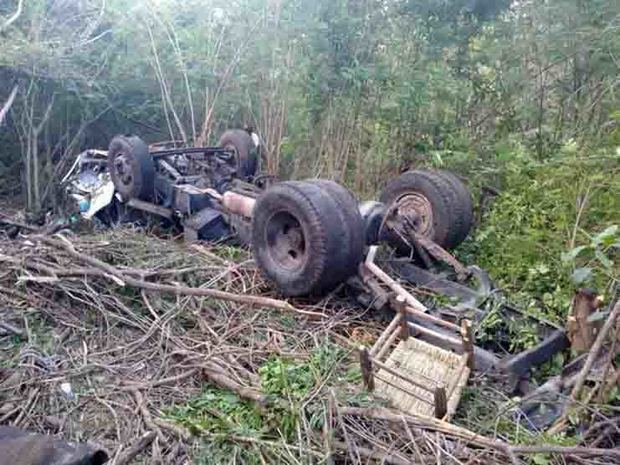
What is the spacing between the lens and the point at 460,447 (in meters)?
2.28

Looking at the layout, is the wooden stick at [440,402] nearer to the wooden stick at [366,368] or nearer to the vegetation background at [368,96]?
the wooden stick at [366,368]

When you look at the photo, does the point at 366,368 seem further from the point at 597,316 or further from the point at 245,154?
the point at 245,154

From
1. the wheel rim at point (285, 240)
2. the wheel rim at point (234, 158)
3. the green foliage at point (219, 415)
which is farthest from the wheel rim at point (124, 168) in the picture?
the green foliage at point (219, 415)

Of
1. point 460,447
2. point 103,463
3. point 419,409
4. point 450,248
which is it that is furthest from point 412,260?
point 103,463

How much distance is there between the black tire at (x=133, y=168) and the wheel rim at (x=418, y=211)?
2.38 m

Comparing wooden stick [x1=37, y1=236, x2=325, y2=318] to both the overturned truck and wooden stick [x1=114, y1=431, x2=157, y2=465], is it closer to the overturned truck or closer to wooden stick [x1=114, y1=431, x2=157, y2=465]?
the overturned truck

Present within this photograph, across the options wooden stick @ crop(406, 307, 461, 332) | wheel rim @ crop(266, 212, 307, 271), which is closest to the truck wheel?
wheel rim @ crop(266, 212, 307, 271)

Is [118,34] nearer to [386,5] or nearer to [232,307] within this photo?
[386,5]

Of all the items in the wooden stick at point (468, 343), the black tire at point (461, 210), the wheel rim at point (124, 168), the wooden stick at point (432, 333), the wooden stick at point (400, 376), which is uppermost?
the black tire at point (461, 210)

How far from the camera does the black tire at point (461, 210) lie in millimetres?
4258

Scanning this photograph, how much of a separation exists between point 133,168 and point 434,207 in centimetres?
283

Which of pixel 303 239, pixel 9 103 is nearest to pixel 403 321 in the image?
pixel 303 239

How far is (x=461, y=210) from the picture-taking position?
4.26m

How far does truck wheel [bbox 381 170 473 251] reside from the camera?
423cm
